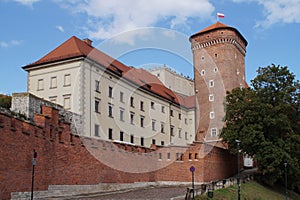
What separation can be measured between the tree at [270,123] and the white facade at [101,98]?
9.84 metres

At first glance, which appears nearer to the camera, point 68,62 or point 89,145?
point 89,145

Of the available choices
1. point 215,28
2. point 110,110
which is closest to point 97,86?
point 110,110

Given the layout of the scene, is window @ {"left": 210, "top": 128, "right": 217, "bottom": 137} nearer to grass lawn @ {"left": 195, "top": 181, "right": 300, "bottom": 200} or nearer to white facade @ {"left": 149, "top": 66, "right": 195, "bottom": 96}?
white facade @ {"left": 149, "top": 66, "right": 195, "bottom": 96}

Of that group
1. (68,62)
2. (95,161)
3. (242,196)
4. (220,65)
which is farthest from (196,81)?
(95,161)

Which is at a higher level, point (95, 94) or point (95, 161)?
point (95, 94)

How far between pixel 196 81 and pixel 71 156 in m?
32.6

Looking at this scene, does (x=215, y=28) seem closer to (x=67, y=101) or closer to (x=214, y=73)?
(x=214, y=73)

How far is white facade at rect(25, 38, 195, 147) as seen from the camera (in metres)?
33.9

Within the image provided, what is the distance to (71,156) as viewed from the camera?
22.4 meters

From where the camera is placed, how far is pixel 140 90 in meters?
42.7

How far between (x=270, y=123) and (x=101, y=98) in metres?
14.9

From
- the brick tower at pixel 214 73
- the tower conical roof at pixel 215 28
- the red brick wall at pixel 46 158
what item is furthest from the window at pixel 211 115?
the red brick wall at pixel 46 158

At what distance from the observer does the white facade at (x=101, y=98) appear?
33.9m

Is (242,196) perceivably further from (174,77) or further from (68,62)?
(174,77)
